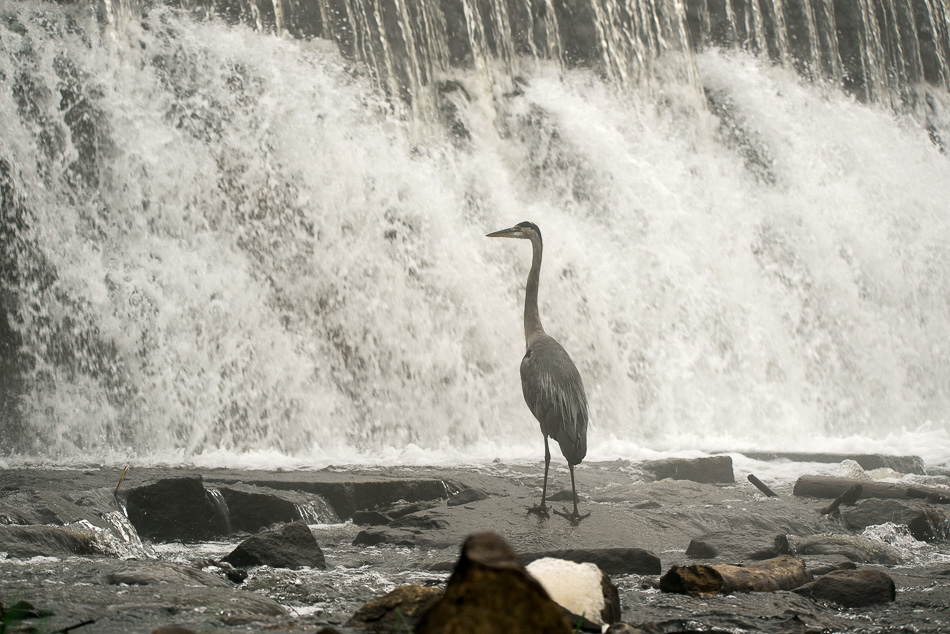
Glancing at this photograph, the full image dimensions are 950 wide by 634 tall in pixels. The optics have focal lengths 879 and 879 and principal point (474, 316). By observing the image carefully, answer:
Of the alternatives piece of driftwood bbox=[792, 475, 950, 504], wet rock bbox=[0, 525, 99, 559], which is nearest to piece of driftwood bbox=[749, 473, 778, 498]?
piece of driftwood bbox=[792, 475, 950, 504]

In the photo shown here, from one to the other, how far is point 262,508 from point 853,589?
3249 millimetres

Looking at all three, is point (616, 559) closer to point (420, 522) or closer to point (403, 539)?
point (403, 539)

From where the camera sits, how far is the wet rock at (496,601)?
1.36 meters

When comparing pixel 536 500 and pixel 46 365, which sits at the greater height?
pixel 46 365

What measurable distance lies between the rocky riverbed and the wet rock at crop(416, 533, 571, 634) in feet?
2.83

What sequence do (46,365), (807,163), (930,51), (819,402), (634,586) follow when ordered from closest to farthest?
(634,586), (46,365), (819,402), (807,163), (930,51)

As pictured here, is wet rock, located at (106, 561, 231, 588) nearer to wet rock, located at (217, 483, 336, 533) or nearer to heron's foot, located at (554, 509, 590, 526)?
wet rock, located at (217, 483, 336, 533)

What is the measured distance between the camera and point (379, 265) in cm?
997

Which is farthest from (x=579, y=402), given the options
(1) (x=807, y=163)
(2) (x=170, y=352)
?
(1) (x=807, y=163)

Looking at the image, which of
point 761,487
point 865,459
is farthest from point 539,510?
point 865,459

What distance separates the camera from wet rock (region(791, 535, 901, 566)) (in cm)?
448

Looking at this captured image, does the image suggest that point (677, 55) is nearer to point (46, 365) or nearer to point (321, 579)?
point (46, 365)

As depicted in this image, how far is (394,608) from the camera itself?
257cm

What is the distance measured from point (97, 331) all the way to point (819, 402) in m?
8.70
